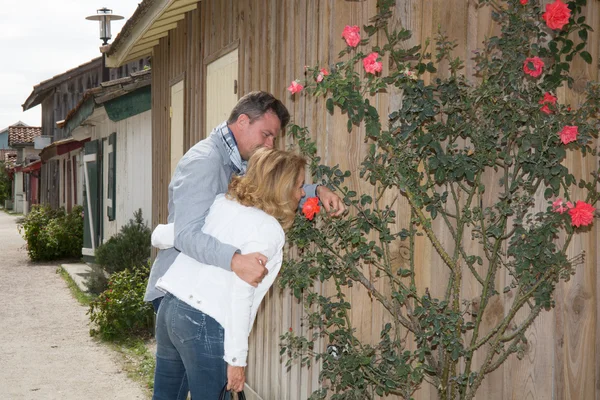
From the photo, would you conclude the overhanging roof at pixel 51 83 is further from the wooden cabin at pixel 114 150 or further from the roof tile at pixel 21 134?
the roof tile at pixel 21 134

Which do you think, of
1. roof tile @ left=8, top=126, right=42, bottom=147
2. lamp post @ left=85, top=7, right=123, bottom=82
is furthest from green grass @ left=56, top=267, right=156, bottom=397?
roof tile @ left=8, top=126, right=42, bottom=147

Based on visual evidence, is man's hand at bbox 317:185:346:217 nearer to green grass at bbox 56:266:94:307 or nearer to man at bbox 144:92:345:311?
man at bbox 144:92:345:311

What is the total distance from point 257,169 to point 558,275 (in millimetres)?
1367

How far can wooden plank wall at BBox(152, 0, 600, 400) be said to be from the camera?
11.1ft

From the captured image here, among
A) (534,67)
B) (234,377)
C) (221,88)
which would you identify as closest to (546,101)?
(534,67)

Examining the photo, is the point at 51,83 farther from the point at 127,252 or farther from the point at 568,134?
the point at 568,134

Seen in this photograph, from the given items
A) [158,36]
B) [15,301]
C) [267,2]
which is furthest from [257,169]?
[15,301]

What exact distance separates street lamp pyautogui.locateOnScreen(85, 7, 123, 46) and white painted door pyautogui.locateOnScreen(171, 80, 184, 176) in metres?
9.68

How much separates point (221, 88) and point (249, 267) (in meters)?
3.51

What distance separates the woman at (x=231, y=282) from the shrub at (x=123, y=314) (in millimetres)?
5567

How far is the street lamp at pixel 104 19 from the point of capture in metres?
16.6

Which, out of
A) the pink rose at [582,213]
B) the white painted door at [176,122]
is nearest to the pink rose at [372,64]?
the pink rose at [582,213]

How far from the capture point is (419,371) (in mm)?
3174

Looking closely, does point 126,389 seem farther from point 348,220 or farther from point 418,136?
point 418,136
